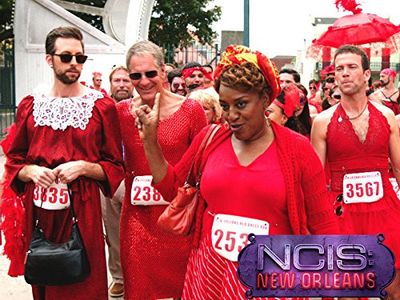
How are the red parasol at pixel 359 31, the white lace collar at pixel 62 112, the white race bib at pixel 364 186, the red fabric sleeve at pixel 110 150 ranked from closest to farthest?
the white lace collar at pixel 62 112 < the red fabric sleeve at pixel 110 150 < the white race bib at pixel 364 186 < the red parasol at pixel 359 31

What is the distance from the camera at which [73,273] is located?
11.6 feet

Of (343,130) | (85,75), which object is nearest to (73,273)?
(343,130)

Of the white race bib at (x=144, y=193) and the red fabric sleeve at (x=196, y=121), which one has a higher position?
the red fabric sleeve at (x=196, y=121)

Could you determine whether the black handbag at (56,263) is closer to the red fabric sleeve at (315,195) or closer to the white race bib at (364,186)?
the red fabric sleeve at (315,195)

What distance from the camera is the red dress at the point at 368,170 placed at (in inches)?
166

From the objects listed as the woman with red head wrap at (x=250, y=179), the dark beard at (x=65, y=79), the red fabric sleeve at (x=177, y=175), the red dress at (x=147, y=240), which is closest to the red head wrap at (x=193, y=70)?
the red dress at (x=147, y=240)

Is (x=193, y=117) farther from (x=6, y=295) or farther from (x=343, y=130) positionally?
(x=6, y=295)

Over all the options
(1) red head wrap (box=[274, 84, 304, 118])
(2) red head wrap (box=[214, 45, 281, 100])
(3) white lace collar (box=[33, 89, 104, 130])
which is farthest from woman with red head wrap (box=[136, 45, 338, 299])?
(1) red head wrap (box=[274, 84, 304, 118])

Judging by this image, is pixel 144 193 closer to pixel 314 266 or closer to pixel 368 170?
pixel 368 170

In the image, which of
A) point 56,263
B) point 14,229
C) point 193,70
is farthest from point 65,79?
point 193,70

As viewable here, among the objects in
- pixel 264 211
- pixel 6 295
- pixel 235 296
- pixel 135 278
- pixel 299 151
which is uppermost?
pixel 299 151

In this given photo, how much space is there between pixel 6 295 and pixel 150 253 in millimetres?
1978

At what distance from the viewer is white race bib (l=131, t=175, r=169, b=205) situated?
13.3ft

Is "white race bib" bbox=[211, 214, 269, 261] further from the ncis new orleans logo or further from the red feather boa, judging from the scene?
the red feather boa
